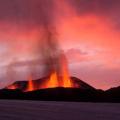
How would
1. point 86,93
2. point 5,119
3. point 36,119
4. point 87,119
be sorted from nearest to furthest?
point 5,119 < point 36,119 < point 87,119 < point 86,93

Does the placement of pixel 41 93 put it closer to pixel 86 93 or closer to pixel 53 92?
pixel 53 92

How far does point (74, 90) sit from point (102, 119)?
150 metres

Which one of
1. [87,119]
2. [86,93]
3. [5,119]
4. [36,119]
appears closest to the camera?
[5,119]

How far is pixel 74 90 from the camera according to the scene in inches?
7338

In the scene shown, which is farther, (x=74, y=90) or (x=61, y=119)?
(x=74, y=90)

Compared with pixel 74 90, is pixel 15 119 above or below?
below

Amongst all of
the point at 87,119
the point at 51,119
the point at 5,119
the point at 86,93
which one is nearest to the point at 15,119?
the point at 5,119

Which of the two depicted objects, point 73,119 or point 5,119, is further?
point 73,119

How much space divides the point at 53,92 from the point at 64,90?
19.3 feet

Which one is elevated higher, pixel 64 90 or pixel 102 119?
pixel 64 90

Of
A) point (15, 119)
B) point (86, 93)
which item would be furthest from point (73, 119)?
point (86, 93)

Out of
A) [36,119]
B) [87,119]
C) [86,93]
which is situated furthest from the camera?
[86,93]

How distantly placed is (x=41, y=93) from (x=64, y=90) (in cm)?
1243

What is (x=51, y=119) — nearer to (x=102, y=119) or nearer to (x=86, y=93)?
(x=102, y=119)
